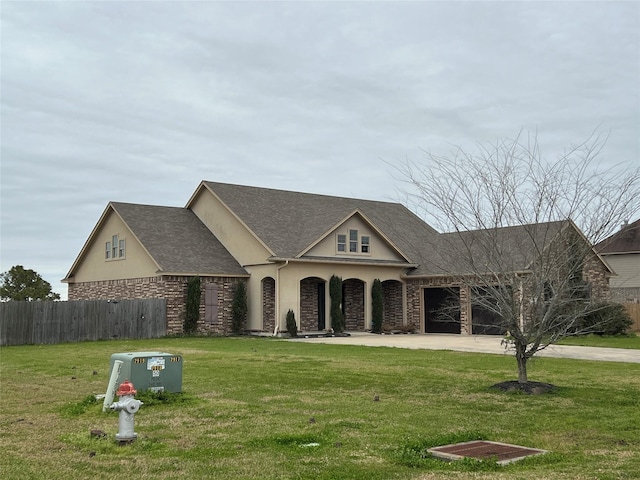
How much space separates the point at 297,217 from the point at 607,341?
1523 centimetres

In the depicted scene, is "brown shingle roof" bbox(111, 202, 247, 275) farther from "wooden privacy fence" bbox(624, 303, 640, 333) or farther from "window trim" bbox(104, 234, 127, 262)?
"wooden privacy fence" bbox(624, 303, 640, 333)

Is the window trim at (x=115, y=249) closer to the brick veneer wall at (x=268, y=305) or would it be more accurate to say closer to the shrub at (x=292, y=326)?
the brick veneer wall at (x=268, y=305)

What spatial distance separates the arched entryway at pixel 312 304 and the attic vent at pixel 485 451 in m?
25.4

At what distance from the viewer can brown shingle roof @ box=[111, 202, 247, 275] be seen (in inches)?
1232

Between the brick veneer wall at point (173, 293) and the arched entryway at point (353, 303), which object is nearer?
the brick veneer wall at point (173, 293)

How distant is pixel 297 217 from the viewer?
1382 inches

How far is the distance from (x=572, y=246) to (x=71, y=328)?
21281 mm

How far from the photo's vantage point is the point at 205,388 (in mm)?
12641

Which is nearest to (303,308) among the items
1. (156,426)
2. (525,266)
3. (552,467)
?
(525,266)

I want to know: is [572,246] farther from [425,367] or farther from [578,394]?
[425,367]

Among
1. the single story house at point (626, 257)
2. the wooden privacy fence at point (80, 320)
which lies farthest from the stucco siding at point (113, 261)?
the single story house at point (626, 257)

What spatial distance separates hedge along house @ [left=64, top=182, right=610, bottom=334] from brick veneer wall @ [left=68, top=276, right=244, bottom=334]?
44 millimetres

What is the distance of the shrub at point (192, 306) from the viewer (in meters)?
30.6

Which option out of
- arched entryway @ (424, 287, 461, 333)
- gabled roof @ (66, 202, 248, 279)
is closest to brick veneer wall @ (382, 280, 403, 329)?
arched entryway @ (424, 287, 461, 333)
